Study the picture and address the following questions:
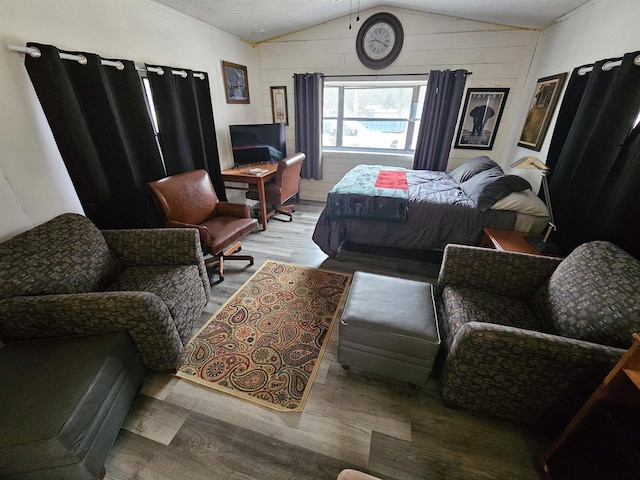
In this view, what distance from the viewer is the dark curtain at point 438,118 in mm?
3336

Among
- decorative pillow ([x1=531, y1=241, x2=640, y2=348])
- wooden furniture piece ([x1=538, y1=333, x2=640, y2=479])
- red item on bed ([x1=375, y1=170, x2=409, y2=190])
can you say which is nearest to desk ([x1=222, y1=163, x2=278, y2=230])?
red item on bed ([x1=375, y1=170, x2=409, y2=190])

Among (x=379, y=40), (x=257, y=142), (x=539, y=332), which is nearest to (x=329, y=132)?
(x=257, y=142)

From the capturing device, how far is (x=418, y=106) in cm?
380

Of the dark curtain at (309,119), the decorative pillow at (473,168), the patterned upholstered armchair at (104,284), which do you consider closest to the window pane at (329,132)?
the dark curtain at (309,119)

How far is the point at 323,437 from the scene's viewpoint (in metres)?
1.34

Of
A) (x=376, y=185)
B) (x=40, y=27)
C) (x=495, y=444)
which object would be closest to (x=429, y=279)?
(x=376, y=185)

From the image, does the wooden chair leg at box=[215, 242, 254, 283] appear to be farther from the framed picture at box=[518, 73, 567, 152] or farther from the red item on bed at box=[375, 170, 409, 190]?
the framed picture at box=[518, 73, 567, 152]

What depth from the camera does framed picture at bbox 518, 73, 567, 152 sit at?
2.52m

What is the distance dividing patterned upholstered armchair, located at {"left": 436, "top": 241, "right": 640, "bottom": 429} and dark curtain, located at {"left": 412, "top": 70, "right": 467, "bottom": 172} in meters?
A: 2.42

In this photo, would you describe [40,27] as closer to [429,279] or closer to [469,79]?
[429,279]

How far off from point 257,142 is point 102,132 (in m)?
1.97

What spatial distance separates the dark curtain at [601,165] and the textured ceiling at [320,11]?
101cm

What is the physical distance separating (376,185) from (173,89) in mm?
2226

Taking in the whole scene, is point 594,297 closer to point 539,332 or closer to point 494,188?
point 539,332
